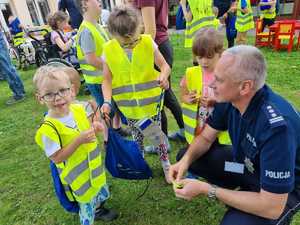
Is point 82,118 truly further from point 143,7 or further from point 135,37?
point 143,7

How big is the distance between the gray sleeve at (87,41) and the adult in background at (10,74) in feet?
12.1

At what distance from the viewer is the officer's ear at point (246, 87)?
1.34 metres

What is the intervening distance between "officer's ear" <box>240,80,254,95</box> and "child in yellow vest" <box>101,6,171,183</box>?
2.77 feet

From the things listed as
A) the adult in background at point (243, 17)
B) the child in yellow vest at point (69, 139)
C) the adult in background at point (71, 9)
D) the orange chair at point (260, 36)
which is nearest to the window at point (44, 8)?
the adult in background at point (71, 9)

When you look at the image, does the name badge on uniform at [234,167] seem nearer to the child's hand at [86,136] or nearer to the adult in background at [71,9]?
the child's hand at [86,136]

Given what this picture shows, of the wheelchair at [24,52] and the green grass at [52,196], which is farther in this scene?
the wheelchair at [24,52]

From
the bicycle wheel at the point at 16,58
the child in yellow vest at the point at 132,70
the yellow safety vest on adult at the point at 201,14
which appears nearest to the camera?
the child in yellow vest at the point at 132,70

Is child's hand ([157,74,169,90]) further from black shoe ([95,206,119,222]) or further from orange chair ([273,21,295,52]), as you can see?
orange chair ([273,21,295,52])

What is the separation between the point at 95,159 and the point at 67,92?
0.54 meters

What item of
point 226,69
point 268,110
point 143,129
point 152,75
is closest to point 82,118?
point 143,129

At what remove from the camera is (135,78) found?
2186 millimetres

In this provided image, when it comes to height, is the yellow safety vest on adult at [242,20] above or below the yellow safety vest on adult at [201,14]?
below

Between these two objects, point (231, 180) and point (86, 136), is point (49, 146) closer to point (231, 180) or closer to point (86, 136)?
point (86, 136)

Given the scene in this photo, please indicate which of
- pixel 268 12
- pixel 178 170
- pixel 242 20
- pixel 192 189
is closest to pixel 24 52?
pixel 242 20
